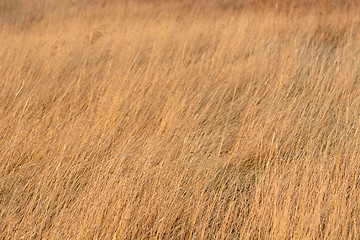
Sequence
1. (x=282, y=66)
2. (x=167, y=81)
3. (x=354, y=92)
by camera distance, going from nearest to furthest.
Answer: (x=354, y=92), (x=167, y=81), (x=282, y=66)

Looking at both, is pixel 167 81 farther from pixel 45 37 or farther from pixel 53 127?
pixel 45 37

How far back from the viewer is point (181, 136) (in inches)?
115

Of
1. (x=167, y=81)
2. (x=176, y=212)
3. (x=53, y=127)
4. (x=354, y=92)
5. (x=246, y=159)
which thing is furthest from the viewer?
(x=167, y=81)

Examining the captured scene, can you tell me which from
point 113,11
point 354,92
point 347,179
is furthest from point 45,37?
point 347,179

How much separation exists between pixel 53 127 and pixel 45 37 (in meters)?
2.78

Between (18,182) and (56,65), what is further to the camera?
(56,65)

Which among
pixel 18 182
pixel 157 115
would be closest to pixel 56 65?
pixel 157 115

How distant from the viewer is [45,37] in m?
5.48

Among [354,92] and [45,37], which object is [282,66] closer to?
[354,92]

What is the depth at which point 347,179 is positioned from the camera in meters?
2.21

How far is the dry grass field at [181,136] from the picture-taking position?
6.89 ft

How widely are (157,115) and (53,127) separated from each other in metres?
0.87

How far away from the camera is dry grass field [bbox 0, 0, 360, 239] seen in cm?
210

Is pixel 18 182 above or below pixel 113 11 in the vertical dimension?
below
